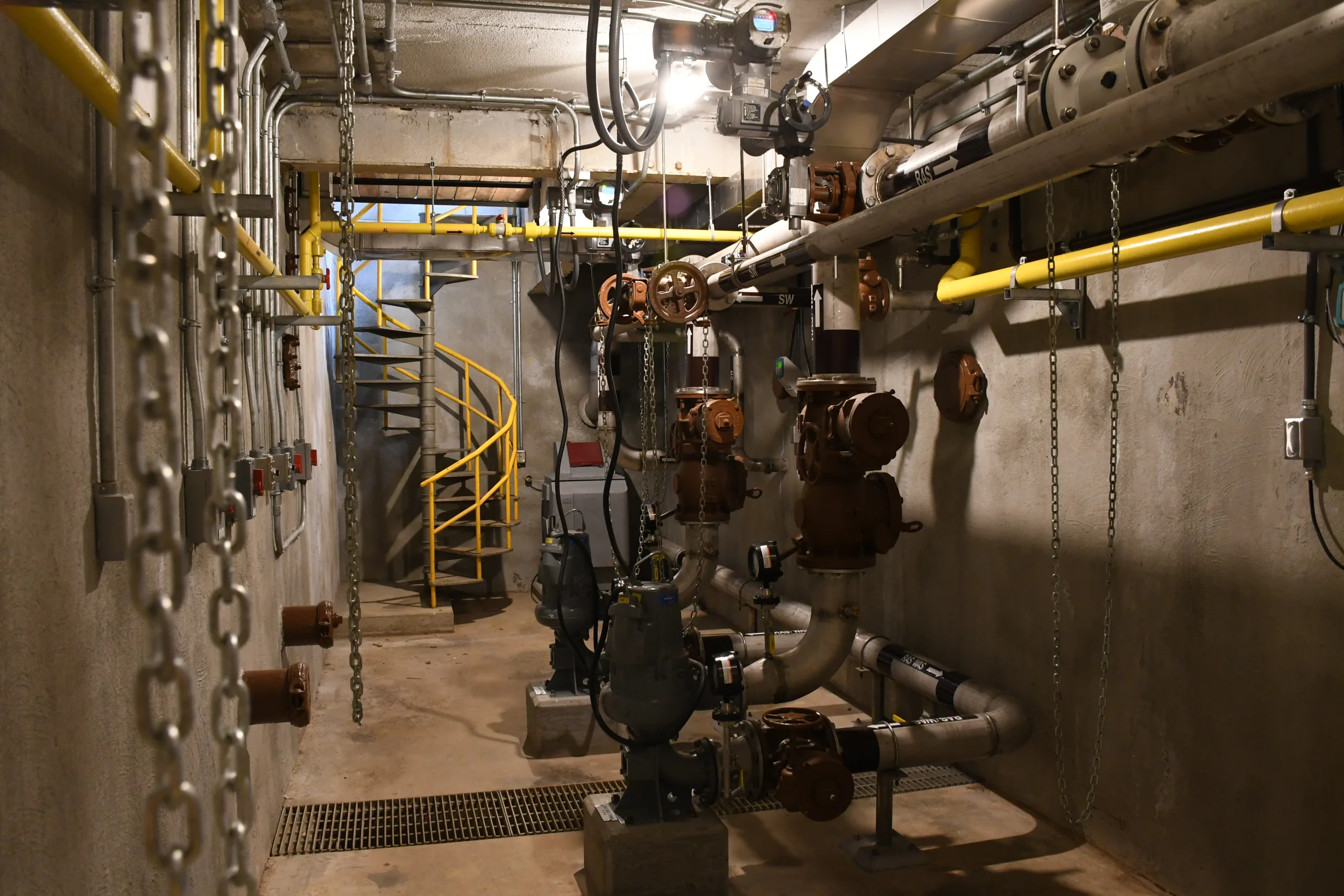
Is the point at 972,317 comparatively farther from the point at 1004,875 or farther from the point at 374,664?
the point at 374,664

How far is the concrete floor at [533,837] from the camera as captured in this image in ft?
10.8

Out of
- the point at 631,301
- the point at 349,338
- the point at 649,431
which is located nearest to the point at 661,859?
the point at 349,338

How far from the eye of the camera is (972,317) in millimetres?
4281

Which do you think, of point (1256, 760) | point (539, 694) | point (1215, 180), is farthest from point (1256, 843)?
point (539, 694)

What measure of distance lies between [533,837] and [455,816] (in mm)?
395

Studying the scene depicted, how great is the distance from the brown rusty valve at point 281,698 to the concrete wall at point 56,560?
2.10 feet

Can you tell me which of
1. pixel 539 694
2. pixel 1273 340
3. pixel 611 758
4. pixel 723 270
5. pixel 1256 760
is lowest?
pixel 611 758

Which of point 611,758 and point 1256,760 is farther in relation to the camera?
point 611,758

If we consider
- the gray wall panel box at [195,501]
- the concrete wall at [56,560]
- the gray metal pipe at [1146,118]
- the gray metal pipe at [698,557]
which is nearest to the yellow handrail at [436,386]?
the gray metal pipe at [698,557]

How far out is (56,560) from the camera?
155 centimetres

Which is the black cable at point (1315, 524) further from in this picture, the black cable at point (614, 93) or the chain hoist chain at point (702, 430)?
the chain hoist chain at point (702, 430)

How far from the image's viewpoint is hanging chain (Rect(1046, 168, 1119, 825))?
247cm

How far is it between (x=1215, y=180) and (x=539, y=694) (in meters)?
3.61

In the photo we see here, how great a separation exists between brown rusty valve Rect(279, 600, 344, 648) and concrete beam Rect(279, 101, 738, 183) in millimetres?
2451
